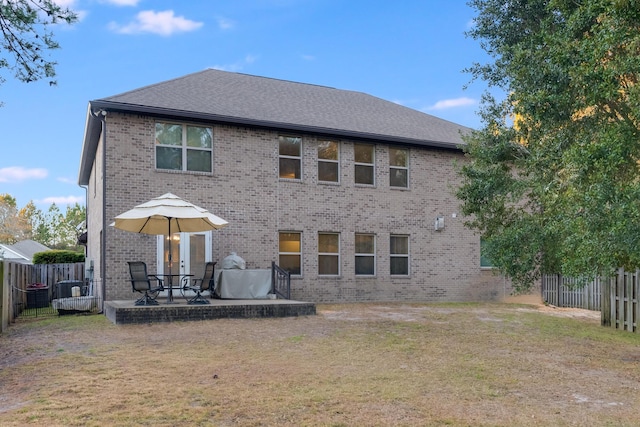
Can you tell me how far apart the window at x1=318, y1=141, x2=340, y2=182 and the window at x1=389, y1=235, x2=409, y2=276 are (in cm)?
296

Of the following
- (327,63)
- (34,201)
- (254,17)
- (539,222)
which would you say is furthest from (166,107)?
(34,201)

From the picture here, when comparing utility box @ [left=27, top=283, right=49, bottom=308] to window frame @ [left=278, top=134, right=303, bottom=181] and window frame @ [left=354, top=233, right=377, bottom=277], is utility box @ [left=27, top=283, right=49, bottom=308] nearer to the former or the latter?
window frame @ [left=278, top=134, right=303, bottom=181]

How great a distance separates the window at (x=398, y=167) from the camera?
18078 mm

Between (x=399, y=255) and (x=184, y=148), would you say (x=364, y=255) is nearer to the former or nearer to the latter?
(x=399, y=255)

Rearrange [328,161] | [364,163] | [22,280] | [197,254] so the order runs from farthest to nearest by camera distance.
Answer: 1. [364,163]
2. [328,161]
3. [22,280]
4. [197,254]

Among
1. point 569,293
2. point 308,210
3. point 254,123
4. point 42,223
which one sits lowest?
point 569,293

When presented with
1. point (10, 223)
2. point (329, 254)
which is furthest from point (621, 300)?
point (10, 223)

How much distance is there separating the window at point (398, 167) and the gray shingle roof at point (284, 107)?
60 centimetres

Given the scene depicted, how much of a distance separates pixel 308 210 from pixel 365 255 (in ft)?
8.22

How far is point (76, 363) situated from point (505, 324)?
8746 millimetres

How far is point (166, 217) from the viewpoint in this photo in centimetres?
1186

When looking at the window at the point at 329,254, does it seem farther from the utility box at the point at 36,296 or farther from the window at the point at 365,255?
the utility box at the point at 36,296

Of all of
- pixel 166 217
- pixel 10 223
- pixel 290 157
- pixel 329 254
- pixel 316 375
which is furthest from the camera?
pixel 10 223

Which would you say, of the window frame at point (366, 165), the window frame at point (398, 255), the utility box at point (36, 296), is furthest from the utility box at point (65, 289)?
the window frame at point (398, 255)
